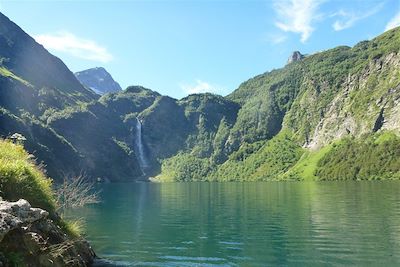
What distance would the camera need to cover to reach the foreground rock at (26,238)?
20.8 meters

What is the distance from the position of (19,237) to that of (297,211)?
6447 centimetres

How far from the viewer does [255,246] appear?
46.1m

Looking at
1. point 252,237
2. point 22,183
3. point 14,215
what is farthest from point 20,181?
point 252,237

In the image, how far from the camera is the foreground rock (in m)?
20.8

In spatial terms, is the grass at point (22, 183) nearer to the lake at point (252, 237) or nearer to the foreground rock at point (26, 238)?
the foreground rock at point (26, 238)

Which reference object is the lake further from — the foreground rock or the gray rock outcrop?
the gray rock outcrop

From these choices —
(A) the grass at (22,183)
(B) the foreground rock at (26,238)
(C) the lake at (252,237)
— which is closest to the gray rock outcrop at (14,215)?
(B) the foreground rock at (26,238)

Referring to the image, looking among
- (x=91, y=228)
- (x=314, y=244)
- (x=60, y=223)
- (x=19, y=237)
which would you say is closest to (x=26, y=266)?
(x=19, y=237)

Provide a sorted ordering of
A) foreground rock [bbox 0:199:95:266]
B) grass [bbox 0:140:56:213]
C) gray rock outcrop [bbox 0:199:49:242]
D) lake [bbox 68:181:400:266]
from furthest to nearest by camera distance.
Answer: lake [bbox 68:181:400:266] → grass [bbox 0:140:56:213] → foreground rock [bbox 0:199:95:266] → gray rock outcrop [bbox 0:199:49:242]

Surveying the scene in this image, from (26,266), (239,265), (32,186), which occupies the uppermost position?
(32,186)

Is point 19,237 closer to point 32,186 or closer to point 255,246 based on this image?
point 32,186

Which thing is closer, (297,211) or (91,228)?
(91,228)

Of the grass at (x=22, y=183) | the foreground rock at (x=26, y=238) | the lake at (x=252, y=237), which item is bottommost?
the lake at (x=252, y=237)

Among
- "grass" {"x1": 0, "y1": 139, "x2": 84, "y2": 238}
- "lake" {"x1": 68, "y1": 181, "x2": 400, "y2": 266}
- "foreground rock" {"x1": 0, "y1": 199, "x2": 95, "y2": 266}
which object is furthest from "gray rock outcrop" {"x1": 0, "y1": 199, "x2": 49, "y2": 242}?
"lake" {"x1": 68, "y1": 181, "x2": 400, "y2": 266}
